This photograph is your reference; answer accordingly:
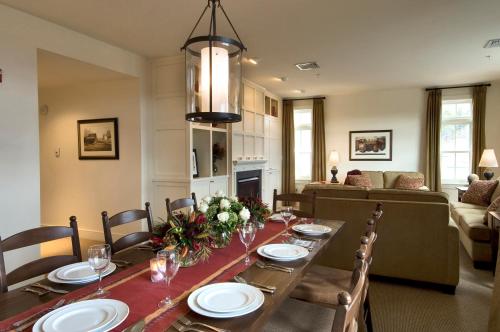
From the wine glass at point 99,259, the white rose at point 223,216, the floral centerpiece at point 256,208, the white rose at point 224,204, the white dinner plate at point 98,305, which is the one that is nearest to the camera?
the white dinner plate at point 98,305

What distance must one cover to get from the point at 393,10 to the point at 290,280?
9.14 ft

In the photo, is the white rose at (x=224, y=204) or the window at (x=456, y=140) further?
the window at (x=456, y=140)

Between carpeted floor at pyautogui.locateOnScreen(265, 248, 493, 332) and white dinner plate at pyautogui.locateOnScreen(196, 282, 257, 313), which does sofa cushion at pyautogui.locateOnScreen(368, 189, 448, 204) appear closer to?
carpeted floor at pyautogui.locateOnScreen(265, 248, 493, 332)

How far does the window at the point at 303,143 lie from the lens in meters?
7.66

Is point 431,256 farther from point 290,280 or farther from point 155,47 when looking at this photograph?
point 155,47

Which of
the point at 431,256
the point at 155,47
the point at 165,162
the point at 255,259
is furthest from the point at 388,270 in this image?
the point at 155,47

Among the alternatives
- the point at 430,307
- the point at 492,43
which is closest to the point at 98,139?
the point at 430,307

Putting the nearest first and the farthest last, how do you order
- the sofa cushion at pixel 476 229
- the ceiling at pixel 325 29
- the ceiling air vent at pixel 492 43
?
the ceiling at pixel 325 29, the sofa cushion at pixel 476 229, the ceiling air vent at pixel 492 43

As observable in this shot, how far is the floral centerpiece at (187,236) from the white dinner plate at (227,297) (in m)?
0.27

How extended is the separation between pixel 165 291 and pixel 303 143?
6.73 meters

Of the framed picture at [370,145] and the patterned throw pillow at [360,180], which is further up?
the framed picture at [370,145]

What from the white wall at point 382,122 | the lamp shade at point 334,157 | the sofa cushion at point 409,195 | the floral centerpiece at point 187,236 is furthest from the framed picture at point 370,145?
the floral centerpiece at point 187,236

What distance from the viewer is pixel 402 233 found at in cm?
300

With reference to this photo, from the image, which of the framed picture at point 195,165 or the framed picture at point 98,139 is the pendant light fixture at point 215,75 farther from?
the framed picture at point 98,139
